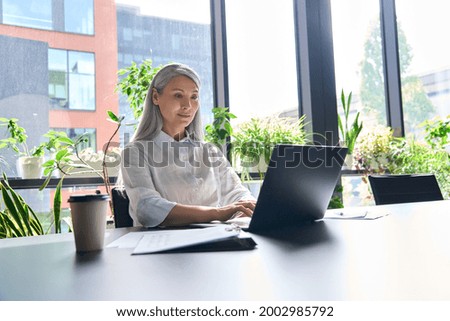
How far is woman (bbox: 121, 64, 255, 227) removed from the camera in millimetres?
1782

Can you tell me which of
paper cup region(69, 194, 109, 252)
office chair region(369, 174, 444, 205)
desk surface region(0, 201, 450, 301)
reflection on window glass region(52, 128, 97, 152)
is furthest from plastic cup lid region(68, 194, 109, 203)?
reflection on window glass region(52, 128, 97, 152)

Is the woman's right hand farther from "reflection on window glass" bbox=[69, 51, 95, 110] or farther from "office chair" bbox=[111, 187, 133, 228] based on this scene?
"reflection on window glass" bbox=[69, 51, 95, 110]

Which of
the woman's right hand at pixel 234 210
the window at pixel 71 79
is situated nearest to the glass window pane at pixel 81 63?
the window at pixel 71 79

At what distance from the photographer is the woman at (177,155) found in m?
1.78

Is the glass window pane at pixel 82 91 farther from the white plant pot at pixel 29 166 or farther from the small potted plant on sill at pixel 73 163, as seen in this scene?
the white plant pot at pixel 29 166

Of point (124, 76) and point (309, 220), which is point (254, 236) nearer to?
point (309, 220)

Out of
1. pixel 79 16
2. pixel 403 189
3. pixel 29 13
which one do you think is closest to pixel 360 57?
pixel 403 189

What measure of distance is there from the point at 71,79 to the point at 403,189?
2414 millimetres

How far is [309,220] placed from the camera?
1290mm

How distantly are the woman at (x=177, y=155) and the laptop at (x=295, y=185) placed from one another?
1.91 ft

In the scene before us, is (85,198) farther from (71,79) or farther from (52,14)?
(52,14)

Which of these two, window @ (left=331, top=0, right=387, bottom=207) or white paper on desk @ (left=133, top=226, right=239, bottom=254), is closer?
white paper on desk @ (left=133, top=226, right=239, bottom=254)

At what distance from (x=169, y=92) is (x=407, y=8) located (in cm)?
374

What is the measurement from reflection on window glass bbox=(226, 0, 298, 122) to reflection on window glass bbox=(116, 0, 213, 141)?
0.23 meters
